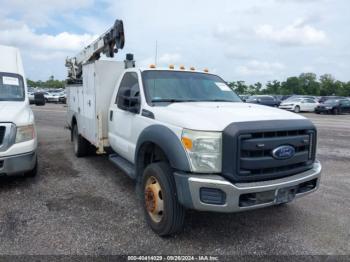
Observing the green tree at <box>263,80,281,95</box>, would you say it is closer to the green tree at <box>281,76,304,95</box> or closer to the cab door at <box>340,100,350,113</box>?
the green tree at <box>281,76,304,95</box>

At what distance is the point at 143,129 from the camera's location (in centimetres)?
410

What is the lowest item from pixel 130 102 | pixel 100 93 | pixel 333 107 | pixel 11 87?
pixel 333 107

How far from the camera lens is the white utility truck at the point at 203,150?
10.1ft

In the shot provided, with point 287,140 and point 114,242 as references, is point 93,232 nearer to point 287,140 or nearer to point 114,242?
point 114,242

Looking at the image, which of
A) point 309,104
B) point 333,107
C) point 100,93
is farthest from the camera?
point 309,104

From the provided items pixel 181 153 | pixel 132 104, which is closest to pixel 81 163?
pixel 132 104

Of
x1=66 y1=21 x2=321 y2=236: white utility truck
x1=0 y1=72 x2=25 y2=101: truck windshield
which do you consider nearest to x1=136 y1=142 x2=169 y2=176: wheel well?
x1=66 y1=21 x2=321 y2=236: white utility truck

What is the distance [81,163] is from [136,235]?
372 cm

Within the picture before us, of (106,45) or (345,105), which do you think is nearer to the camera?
(106,45)

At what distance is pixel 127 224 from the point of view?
3.93 metres

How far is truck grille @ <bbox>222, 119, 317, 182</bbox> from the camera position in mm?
3059

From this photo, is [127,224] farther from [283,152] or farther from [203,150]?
[283,152]

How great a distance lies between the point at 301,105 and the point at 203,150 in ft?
93.3

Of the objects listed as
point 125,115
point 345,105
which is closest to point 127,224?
point 125,115
